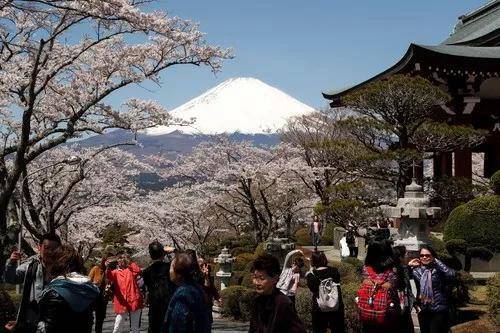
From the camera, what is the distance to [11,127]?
18500 millimetres

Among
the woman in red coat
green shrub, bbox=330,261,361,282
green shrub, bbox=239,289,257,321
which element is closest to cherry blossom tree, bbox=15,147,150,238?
green shrub, bbox=239,289,257,321

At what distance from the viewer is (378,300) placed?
18.8 ft

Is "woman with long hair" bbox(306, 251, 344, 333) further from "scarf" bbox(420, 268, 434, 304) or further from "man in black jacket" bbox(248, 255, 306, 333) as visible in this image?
"man in black jacket" bbox(248, 255, 306, 333)

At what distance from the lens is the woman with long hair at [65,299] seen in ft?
14.8

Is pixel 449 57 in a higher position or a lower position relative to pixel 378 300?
higher

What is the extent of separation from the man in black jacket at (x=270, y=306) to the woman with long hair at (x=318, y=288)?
248 centimetres

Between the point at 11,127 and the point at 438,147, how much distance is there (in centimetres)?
1277

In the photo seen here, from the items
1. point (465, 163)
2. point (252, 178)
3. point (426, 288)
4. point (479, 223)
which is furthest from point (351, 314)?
point (252, 178)

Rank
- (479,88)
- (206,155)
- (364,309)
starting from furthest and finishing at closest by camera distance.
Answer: (206,155) < (479,88) < (364,309)

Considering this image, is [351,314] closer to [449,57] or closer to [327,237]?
[449,57]

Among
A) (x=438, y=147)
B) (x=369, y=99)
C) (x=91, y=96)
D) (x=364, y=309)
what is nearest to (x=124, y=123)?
(x=91, y=96)

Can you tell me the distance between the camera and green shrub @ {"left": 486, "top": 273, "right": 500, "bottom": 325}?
909 centimetres

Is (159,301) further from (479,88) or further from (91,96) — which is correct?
(479,88)

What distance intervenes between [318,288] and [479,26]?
75.2ft
